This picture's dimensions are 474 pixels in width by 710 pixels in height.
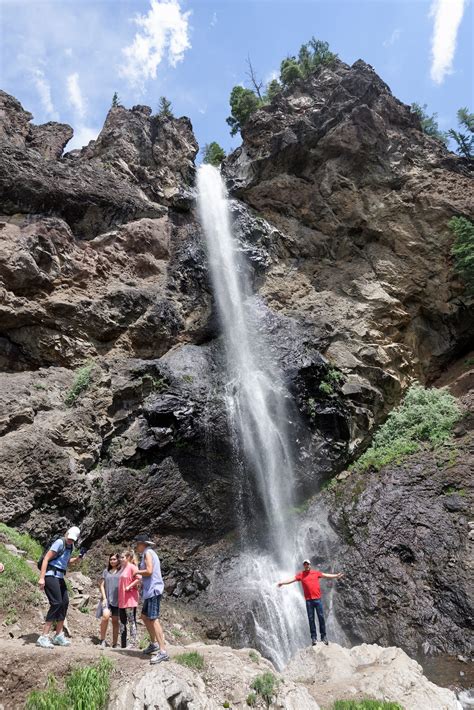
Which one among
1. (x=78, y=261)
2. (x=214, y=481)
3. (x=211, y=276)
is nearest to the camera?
(x=214, y=481)

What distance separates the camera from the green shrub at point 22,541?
36.0 feet

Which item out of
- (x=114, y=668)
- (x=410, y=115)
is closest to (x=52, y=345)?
(x=114, y=668)

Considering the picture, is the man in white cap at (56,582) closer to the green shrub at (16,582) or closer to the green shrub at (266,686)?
the green shrub at (16,582)

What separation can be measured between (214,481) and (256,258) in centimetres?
1179

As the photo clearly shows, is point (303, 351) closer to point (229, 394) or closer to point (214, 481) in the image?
point (229, 394)

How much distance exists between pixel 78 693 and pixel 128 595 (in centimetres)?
269

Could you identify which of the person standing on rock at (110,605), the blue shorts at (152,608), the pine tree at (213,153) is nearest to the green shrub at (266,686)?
the blue shorts at (152,608)

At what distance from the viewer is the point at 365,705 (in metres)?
6.17

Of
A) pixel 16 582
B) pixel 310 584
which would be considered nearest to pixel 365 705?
pixel 310 584

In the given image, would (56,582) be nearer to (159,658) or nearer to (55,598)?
(55,598)

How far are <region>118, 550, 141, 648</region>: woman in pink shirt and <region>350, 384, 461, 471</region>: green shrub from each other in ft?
33.0

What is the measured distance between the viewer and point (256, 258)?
23.1 meters

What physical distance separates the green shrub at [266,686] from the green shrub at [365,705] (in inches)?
35.4

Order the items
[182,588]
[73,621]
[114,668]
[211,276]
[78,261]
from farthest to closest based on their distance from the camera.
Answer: [211,276] → [78,261] → [182,588] → [73,621] → [114,668]
